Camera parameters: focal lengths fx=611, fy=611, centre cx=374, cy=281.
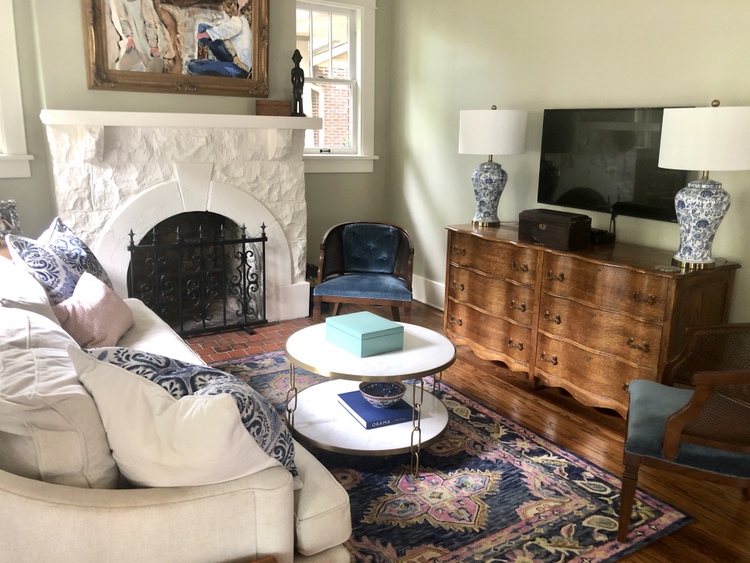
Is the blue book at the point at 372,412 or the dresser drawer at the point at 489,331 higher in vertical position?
the dresser drawer at the point at 489,331

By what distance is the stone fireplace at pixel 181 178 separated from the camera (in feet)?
11.9

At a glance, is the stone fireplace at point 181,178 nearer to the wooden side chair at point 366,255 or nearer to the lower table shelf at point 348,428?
the wooden side chair at point 366,255

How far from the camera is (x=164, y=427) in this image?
1.30m

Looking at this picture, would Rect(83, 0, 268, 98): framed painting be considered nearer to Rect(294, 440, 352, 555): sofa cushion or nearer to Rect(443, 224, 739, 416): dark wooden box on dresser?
Rect(443, 224, 739, 416): dark wooden box on dresser

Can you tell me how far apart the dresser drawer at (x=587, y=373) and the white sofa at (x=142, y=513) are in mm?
1802

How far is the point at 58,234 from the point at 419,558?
7.55 ft

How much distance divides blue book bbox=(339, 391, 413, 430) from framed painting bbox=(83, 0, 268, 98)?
2388 mm

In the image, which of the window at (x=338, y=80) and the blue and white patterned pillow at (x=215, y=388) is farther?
the window at (x=338, y=80)

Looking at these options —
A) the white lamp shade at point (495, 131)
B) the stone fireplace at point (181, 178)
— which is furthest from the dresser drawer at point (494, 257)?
the stone fireplace at point (181, 178)

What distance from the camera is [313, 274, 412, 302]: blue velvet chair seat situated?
390 centimetres

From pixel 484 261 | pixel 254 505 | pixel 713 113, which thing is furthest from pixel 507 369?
pixel 254 505

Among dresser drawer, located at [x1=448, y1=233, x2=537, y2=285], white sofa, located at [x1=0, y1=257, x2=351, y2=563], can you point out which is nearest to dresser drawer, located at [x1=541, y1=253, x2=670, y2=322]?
dresser drawer, located at [x1=448, y1=233, x2=537, y2=285]

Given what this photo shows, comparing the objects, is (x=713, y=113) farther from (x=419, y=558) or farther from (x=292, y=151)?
(x=292, y=151)

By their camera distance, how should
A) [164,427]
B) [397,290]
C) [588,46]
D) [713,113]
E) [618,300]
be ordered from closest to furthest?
[164,427] < [713,113] < [618,300] < [588,46] < [397,290]
